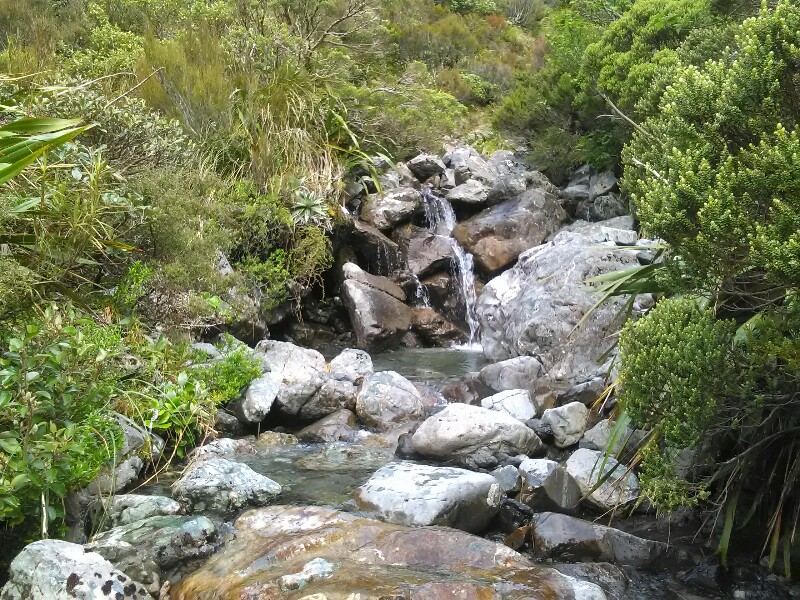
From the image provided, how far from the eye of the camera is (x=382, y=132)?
1206 cm

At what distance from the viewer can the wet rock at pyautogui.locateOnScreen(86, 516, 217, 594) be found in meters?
3.55

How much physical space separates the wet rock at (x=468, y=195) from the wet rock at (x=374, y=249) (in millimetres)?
1741

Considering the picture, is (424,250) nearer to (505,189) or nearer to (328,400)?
(505,189)

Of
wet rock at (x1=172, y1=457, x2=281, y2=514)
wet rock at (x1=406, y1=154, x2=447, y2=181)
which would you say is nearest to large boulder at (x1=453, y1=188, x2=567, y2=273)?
wet rock at (x1=406, y1=154, x2=447, y2=181)

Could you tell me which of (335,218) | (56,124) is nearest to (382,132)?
(335,218)

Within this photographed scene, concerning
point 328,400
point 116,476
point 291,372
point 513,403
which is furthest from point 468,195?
point 116,476

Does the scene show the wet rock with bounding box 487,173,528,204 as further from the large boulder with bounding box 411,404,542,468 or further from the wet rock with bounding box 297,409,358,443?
the large boulder with bounding box 411,404,542,468

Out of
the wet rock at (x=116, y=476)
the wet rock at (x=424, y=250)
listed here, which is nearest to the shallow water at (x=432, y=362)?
the wet rock at (x=424, y=250)

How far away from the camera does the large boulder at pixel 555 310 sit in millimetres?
7793

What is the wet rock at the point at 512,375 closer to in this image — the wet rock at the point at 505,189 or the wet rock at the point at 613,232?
the wet rock at the point at 613,232

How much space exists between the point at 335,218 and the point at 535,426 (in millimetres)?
5030

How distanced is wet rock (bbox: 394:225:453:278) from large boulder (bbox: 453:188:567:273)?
0.36 meters

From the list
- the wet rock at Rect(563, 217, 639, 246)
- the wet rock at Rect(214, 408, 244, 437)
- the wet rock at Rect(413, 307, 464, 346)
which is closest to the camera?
the wet rock at Rect(214, 408, 244, 437)

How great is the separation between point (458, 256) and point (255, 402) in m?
5.80
